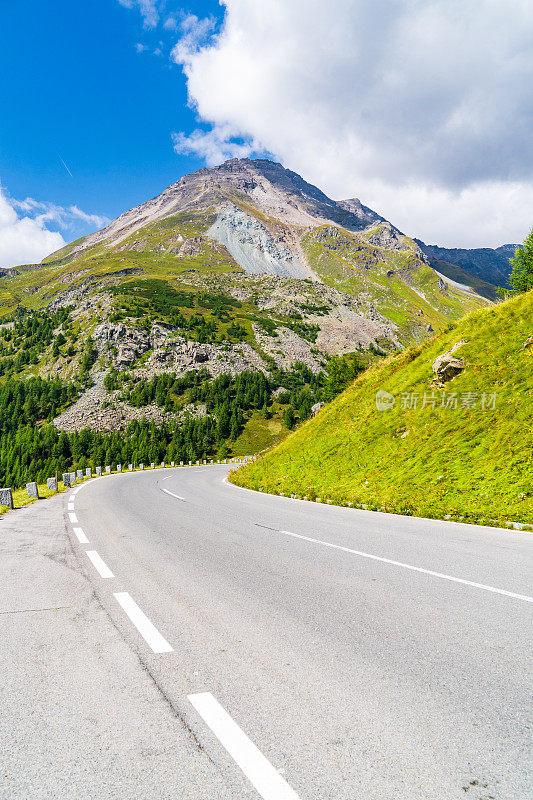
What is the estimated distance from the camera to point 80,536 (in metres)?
10.2

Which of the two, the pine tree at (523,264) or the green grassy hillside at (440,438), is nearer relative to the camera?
the green grassy hillside at (440,438)

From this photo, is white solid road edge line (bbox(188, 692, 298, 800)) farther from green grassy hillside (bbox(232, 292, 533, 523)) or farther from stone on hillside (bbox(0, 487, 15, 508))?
stone on hillside (bbox(0, 487, 15, 508))

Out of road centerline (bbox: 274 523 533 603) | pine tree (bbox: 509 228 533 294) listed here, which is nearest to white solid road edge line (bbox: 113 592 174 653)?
road centerline (bbox: 274 523 533 603)

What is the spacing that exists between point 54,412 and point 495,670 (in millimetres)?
147481

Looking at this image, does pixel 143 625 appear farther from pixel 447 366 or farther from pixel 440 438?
pixel 447 366

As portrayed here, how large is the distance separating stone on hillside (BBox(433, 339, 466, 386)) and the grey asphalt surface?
1165cm

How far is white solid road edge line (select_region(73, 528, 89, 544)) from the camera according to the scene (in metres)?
9.54

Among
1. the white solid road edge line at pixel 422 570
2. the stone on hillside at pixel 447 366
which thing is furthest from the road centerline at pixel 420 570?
the stone on hillside at pixel 447 366

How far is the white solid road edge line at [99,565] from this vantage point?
6.68 meters

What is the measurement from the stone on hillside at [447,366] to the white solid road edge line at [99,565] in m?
15.5

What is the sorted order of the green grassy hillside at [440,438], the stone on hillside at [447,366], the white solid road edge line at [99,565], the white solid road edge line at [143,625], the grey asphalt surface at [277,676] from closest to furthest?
1. the grey asphalt surface at [277,676]
2. the white solid road edge line at [143,625]
3. the white solid road edge line at [99,565]
4. the green grassy hillside at [440,438]
5. the stone on hillside at [447,366]

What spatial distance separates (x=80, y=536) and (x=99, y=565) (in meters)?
3.41

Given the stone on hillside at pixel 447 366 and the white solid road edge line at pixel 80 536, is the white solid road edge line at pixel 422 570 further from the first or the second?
the stone on hillside at pixel 447 366

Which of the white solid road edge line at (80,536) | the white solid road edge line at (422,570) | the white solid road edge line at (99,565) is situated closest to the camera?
the white solid road edge line at (422,570)
